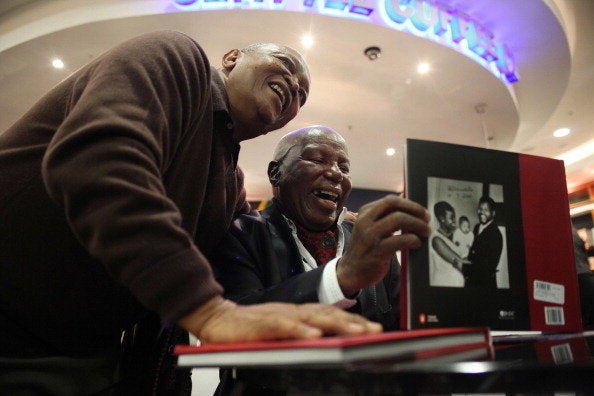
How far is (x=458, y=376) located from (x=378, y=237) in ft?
1.04

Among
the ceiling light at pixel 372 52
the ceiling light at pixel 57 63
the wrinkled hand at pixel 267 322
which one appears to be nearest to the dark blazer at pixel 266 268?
the wrinkled hand at pixel 267 322

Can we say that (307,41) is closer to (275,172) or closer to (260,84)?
(275,172)

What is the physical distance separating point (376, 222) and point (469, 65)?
3883 mm

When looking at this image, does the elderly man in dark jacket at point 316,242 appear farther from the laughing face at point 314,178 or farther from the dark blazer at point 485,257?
the dark blazer at point 485,257

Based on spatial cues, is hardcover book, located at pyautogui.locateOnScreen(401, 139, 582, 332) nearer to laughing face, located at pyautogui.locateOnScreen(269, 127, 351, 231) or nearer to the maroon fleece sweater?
the maroon fleece sweater

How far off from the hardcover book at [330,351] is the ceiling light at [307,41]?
3.52 meters

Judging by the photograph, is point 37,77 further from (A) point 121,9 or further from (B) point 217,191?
(B) point 217,191

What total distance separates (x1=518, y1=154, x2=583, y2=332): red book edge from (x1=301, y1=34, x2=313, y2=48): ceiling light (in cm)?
321

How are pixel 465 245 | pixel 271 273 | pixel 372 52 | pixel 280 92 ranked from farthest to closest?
pixel 372 52
pixel 280 92
pixel 271 273
pixel 465 245

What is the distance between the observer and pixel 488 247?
2.20 feet

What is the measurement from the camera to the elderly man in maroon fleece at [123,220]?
1.61ft

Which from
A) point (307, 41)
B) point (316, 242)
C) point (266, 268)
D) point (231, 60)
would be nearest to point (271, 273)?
point (266, 268)

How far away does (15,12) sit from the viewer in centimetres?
377

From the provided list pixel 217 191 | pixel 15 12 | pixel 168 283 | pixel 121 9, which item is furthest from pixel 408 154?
pixel 15 12
